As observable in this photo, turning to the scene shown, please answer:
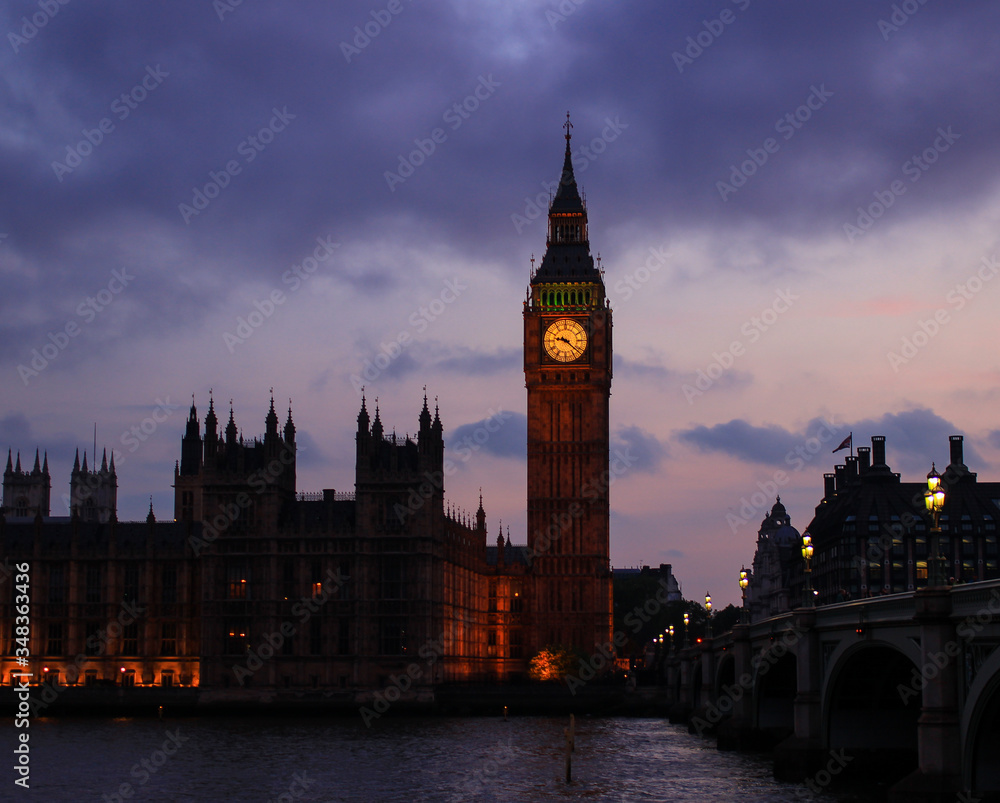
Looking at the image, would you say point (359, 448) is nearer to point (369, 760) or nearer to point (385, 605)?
point (385, 605)

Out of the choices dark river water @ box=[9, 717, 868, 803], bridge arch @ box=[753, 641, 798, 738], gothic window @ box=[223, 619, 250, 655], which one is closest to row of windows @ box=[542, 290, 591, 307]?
gothic window @ box=[223, 619, 250, 655]

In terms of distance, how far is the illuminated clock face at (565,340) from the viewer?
163 metres

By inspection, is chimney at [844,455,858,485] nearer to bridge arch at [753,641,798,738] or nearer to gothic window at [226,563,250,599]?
gothic window at [226,563,250,599]

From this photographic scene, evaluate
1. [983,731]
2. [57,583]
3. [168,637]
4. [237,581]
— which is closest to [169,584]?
[168,637]

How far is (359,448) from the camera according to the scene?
133 meters

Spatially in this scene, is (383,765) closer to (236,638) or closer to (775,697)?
(775,697)

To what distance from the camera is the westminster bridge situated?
124ft

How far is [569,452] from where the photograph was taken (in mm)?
160875

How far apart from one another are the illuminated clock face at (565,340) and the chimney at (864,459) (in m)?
46.0

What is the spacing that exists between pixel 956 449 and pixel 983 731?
137 metres

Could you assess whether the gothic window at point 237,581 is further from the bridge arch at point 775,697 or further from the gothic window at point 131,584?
the bridge arch at point 775,697

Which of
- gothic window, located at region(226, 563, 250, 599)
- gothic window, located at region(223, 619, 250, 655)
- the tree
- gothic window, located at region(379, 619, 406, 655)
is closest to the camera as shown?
gothic window, located at region(379, 619, 406, 655)

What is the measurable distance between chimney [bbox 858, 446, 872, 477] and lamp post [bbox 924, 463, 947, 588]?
493 ft

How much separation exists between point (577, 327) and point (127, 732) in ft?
264
